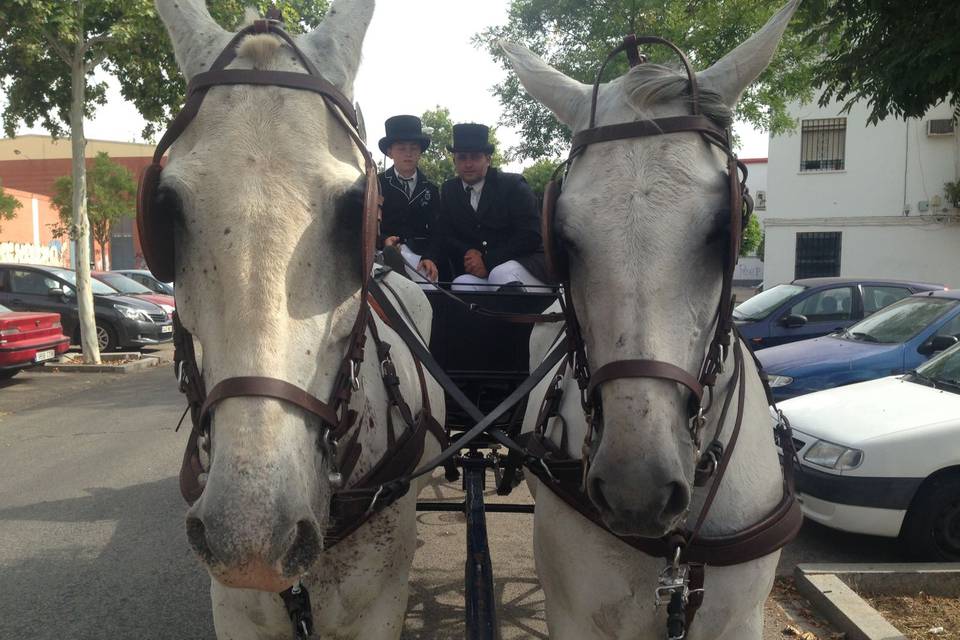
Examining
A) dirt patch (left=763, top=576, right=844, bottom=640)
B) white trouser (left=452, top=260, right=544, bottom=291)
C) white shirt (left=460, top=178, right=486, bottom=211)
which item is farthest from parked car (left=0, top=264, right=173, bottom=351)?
dirt patch (left=763, top=576, right=844, bottom=640)

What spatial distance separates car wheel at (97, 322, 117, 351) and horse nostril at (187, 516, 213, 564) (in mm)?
15413

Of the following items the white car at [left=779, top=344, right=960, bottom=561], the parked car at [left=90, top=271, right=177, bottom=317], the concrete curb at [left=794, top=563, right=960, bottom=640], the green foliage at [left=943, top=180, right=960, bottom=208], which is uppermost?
the green foliage at [left=943, top=180, right=960, bottom=208]

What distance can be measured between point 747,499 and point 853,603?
94.1 inches

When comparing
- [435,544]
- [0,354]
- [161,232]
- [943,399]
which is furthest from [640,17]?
[161,232]

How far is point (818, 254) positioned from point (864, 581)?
20893 millimetres

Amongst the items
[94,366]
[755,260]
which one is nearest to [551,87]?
[94,366]

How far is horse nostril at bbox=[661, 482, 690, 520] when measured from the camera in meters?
1.67

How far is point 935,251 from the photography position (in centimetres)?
2202

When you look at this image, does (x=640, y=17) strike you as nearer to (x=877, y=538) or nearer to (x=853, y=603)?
(x=877, y=538)

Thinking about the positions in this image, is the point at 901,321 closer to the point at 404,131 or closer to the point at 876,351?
the point at 876,351

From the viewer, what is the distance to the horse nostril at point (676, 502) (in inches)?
65.8

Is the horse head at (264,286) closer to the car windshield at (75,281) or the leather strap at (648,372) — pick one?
the leather strap at (648,372)

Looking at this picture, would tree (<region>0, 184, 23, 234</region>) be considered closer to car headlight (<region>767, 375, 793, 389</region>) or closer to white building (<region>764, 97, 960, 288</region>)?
white building (<region>764, 97, 960, 288</region>)

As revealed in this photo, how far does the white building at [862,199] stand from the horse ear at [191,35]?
883 inches
